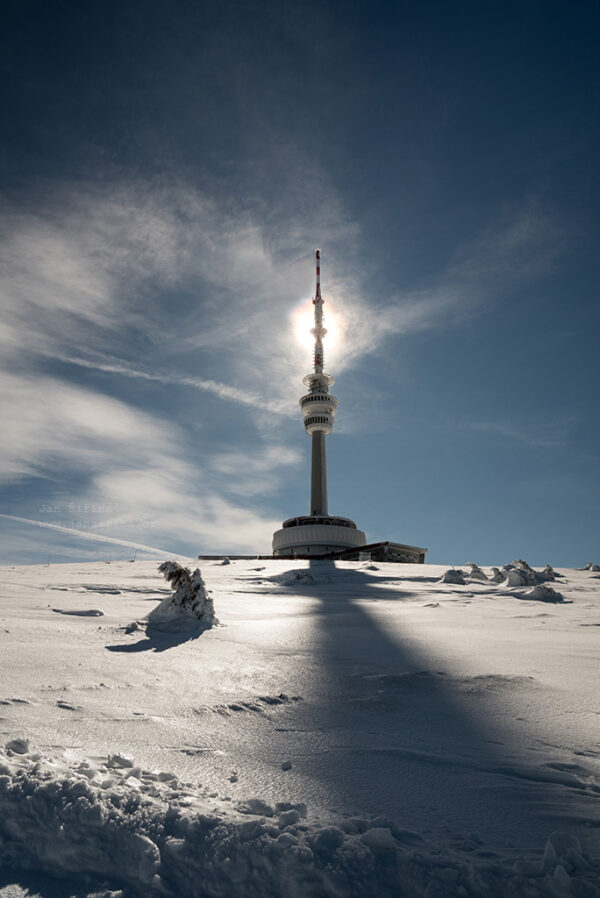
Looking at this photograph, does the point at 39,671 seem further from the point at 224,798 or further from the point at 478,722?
the point at 478,722

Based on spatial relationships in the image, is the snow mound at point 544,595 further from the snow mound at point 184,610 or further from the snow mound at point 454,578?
the snow mound at point 184,610

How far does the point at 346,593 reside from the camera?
753cm

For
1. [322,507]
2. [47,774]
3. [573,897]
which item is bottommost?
[573,897]

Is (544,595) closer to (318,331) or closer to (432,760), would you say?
(432,760)

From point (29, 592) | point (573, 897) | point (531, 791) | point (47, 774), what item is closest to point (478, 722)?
point (531, 791)

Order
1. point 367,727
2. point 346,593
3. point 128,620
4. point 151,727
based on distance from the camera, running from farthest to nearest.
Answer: point 346,593
point 128,620
point 367,727
point 151,727

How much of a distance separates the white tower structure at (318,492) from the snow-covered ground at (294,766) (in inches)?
1871

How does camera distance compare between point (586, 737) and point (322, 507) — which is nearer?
point (586, 737)

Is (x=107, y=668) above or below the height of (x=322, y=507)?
below

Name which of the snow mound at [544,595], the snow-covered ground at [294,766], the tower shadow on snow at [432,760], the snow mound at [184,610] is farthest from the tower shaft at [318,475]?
the tower shadow on snow at [432,760]

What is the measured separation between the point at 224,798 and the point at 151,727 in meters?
0.65

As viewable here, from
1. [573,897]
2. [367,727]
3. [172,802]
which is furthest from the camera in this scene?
[367,727]

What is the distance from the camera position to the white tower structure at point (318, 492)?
50.7 meters

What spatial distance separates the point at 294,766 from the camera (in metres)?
1.64
